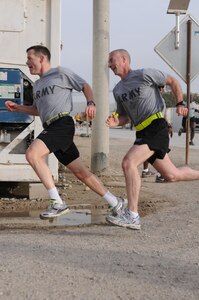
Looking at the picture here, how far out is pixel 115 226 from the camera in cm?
641

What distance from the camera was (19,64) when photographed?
315 inches

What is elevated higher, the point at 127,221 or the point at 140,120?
the point at 140,120

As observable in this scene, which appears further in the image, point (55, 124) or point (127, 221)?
point (55, 124)

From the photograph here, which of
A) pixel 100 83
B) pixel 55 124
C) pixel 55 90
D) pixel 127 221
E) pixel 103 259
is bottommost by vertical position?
pixel 127 221

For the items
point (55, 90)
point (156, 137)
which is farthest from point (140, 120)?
point (55, 90)

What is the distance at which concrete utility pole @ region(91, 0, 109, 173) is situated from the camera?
1116cm

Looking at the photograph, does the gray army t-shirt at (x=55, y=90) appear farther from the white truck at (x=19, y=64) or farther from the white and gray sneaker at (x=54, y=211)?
the white truck at (x=19, y=64)

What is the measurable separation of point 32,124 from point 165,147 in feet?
8.52

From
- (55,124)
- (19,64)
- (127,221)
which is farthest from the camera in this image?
(19,64)

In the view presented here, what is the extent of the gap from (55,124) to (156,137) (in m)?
1.08

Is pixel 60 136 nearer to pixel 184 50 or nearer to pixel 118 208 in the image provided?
pixel 118 208

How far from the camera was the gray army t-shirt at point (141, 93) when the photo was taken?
6102 millimetres

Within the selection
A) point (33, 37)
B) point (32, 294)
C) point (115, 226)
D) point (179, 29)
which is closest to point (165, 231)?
point (115, 226)

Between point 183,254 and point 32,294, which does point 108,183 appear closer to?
point 183,254
